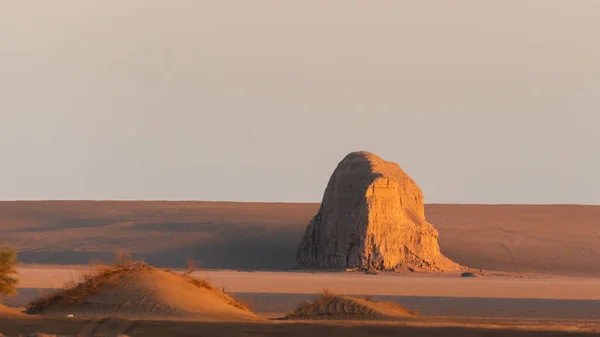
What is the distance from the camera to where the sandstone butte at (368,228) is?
49.3 m

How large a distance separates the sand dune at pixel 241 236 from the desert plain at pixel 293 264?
10cm

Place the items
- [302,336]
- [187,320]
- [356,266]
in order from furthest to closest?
[356,266] → [187,320] → [302,336]

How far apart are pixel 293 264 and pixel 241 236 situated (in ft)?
42.1

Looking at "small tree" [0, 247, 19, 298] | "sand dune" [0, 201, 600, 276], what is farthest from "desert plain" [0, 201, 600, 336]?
"small tree" [0, 247, 19, 298]

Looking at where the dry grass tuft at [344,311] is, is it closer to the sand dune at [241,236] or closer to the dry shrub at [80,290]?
the dry shrub at [80,290]

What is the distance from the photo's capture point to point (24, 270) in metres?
49.9

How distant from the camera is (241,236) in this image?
7131cm

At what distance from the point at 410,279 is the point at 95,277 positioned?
24.3 m

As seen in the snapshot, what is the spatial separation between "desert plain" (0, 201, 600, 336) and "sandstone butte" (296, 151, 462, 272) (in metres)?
1.44

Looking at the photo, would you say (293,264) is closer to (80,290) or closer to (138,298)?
(80,290)

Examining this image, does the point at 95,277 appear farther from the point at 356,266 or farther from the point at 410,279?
the point at 356,266

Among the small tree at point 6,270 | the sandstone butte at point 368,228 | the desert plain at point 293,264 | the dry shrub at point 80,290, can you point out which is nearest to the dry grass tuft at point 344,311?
the desert plain at point 293,264

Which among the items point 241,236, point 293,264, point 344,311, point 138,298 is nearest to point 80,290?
point 138,298

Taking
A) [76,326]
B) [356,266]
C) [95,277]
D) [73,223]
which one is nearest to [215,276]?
[356,266]
